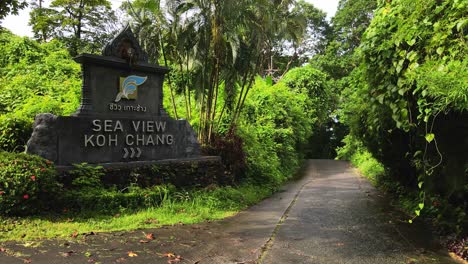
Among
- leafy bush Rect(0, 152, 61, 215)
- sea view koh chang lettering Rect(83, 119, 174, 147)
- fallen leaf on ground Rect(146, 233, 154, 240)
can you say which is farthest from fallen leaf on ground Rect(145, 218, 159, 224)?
sea view koh chang lettering Rect(83, 119, 174, 147)

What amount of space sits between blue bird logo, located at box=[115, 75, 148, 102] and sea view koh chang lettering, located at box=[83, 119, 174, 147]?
53 centimetres

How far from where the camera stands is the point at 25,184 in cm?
546

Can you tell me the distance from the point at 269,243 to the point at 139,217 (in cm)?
220

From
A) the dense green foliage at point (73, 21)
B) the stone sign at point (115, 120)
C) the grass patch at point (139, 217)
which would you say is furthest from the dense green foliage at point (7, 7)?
the dense green foliage at point (73, 21)

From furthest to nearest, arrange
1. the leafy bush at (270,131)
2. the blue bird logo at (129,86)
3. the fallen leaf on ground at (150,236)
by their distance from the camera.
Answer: the leafy bush at (270,131) → the blue bird logo at (129,86) → the fallen leaf on ground at (150,236)

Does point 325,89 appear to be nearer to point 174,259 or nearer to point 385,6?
point 385,6

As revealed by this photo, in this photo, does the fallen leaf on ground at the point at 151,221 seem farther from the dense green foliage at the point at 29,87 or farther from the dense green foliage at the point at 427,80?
the dense green foliage at the point at 427,80

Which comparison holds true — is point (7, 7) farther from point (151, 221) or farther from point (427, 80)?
point (427, 80)

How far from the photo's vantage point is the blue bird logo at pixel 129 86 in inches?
302

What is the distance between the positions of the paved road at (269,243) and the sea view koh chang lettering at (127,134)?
7.53 ft

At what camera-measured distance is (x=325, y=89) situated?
82.4 ft

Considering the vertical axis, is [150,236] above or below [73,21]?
below

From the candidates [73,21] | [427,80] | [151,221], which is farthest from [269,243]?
[73,21]

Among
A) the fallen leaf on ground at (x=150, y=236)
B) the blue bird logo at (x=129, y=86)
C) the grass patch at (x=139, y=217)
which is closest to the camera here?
the grass patch at (x=139, y=217)
